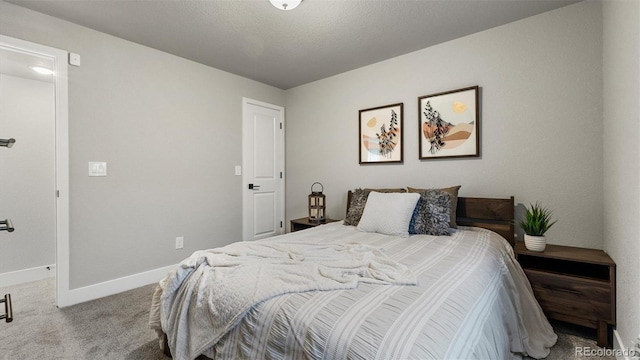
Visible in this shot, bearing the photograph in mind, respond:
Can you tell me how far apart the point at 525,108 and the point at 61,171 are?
3974 mm

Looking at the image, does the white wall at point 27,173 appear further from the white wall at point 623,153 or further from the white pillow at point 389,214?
the white wall at point 623,153

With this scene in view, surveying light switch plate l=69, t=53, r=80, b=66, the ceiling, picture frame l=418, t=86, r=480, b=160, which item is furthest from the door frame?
picture frame l=418, t=86, r=480, b=160

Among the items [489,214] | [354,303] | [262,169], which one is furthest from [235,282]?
[262,169]

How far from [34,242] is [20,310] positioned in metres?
1.24

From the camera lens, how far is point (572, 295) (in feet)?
6.06

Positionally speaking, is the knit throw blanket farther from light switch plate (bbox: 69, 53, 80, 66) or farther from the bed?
light switch plate (bbox: 69, 53, 80, 66)

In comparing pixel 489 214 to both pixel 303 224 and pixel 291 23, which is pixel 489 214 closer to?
pixel 303 224

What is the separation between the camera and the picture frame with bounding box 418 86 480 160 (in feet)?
8.46

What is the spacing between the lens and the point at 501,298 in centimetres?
158

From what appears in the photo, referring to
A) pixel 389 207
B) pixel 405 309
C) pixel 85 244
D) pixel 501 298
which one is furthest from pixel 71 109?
pixel 501 298

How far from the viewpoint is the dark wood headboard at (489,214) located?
2.32m

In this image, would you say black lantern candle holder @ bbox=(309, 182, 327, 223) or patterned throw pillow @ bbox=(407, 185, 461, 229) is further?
black lantern candle holder @ bbox=(309, 182, 327, 223)

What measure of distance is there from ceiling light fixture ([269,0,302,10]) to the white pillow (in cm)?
170

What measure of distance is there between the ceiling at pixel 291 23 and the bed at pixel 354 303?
181cm
